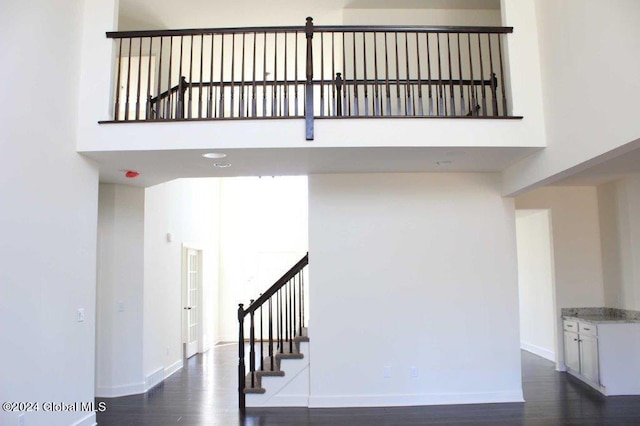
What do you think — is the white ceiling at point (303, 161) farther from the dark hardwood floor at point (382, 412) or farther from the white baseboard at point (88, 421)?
the dark hardwood floor at point (382, 412)

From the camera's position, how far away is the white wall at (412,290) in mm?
5137

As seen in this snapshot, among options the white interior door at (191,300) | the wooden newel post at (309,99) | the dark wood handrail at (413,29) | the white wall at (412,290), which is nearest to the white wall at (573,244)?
the white wall at (412,290)

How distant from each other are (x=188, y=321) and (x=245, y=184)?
319cm

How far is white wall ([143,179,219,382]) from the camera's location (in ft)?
20.0

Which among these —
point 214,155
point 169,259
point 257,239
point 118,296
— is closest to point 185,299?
point 169,259

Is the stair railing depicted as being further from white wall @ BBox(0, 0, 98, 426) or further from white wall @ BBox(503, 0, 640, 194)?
white wall @ BBox(503, 0, 640, 194)

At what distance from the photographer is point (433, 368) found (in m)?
5.16

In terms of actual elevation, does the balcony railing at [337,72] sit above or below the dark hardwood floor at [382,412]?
above

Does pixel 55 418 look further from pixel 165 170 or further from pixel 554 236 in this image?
pixel 554 236

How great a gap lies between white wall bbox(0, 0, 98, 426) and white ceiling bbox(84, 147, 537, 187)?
510 mm

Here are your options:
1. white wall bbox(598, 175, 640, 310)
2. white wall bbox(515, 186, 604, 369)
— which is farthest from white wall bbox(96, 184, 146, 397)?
white wall bbox(598, 175, 640, 310)

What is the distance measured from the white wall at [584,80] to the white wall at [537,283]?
113 inches

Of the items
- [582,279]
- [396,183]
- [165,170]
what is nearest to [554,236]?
[582,279]

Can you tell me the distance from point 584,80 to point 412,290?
103 inches
